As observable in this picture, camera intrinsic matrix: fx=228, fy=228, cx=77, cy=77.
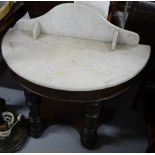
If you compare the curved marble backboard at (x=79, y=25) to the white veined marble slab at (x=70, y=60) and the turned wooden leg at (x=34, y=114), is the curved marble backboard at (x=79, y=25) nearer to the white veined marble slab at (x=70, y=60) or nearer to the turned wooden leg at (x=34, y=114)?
the white veined marble slab at (x=70, y=60)

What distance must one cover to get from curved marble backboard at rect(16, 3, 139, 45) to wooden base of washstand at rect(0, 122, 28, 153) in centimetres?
58

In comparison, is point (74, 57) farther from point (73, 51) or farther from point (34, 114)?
point (34, 114)

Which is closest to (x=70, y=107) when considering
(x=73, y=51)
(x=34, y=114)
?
(x=34, y=114)

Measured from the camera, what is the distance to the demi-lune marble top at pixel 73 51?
89 centimetres

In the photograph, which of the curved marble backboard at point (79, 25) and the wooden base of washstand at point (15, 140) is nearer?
the curved marble backboard at point (79, 25)

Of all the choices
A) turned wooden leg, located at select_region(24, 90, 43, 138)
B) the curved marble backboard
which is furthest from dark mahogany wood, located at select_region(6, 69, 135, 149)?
the curved marble backboard

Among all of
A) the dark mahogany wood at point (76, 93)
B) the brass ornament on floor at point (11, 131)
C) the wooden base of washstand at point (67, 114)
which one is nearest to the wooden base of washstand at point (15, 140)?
the brass ornament on floor at point (11, 131)

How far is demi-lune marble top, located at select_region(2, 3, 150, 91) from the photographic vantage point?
2.93 ft

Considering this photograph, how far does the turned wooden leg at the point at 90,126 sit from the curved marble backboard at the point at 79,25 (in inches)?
12.8

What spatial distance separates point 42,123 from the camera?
1.33m

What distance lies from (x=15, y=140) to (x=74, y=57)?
616 millimetres

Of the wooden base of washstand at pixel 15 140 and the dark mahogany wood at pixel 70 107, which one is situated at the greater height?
the dark mahogany wood at pixel 70 107

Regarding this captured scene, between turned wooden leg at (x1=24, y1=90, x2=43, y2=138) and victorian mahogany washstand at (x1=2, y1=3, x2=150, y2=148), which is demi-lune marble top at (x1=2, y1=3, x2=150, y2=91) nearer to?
victorian mahogany washstand at (x1=2, y1=3, x2=150, y2=148)

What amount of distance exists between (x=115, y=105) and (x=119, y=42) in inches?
22.7
